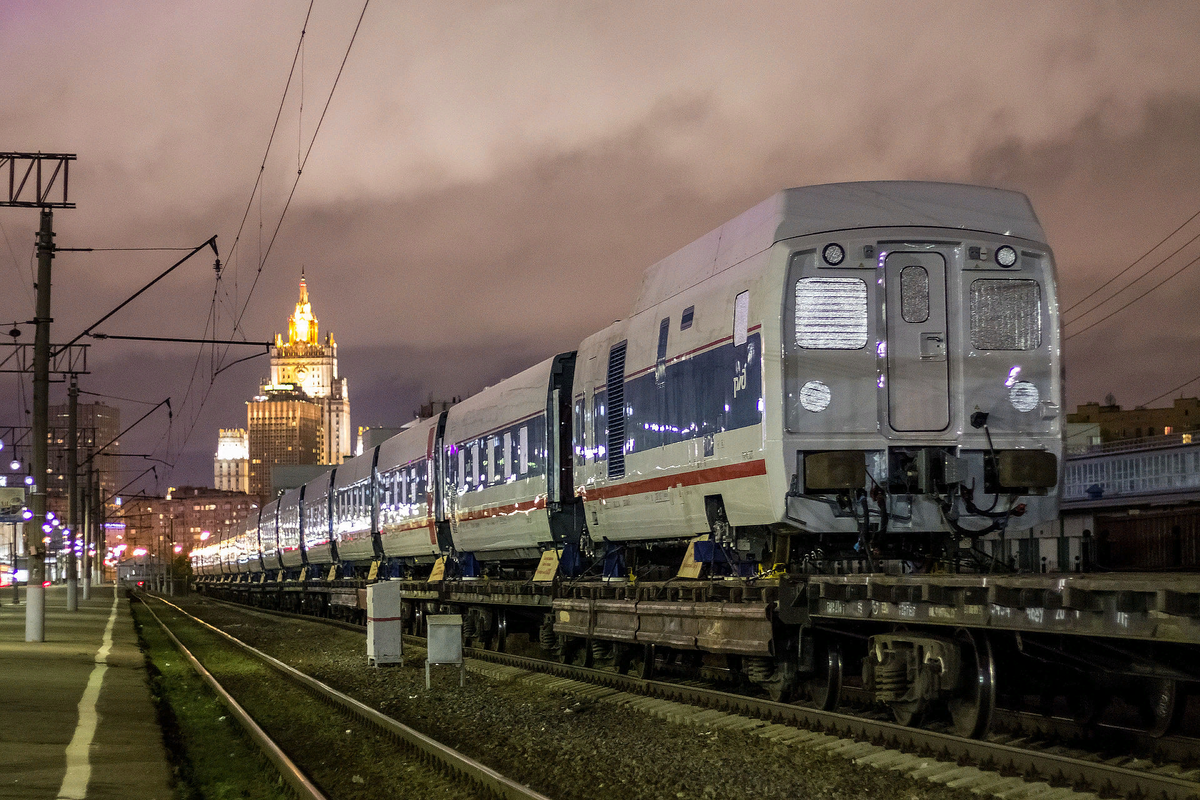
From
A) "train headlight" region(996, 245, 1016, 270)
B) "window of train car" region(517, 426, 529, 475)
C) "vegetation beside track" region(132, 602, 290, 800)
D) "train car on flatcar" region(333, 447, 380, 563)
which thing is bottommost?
"vegetation beside track" region(132, 602, 290, 800)

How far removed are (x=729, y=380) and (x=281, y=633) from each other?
77.4 ft

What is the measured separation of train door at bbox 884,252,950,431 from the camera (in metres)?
11.2

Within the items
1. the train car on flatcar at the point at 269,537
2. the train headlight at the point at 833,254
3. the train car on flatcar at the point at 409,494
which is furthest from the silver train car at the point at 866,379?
the train car on flatcar at the point at 269,537

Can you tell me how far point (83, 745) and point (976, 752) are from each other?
25.5ft

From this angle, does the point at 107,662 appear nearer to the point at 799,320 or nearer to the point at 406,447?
the point at 406,447

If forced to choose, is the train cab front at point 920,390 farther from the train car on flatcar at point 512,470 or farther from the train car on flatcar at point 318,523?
the train car on flatcar at point 318,523

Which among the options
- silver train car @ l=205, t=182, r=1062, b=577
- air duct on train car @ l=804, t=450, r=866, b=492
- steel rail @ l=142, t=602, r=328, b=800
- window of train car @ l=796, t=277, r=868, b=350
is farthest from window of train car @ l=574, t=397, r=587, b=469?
air duct on train car @ l=804, t=450, r=866, b=492

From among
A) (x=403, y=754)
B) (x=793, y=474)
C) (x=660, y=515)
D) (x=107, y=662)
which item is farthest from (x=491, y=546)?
(x=793, y=474)

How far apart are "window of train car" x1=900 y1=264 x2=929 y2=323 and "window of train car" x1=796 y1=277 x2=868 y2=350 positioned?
0.36m

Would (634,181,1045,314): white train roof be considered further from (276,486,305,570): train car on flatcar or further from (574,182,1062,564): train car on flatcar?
(276,486,305,570): train car on flatcar

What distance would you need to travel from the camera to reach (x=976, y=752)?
9086 millimetres

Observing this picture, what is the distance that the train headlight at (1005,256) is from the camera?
11.5m

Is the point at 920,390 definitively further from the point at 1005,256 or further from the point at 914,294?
the point at 1005,256

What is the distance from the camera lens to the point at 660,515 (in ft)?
46.1
